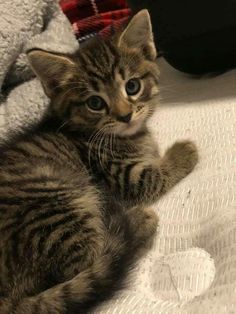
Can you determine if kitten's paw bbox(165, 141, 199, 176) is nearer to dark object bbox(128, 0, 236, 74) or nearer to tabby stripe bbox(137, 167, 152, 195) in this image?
tabby stripe bbox(137, 167, 152, 195)

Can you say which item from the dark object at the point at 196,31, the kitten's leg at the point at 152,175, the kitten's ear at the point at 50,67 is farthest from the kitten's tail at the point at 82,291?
the dark object at the point at 196,31

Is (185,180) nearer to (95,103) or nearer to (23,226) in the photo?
(95,103)

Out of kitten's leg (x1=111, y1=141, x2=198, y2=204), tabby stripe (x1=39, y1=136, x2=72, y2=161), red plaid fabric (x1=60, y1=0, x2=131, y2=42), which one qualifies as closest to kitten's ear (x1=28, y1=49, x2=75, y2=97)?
tabby stripe (x1=39, y1=136, x2=72, y2=161)

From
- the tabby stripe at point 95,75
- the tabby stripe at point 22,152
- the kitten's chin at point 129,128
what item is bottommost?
the kitten's chin at point 129,128

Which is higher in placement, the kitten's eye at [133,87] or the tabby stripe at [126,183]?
the kitten's eye at [133,87]

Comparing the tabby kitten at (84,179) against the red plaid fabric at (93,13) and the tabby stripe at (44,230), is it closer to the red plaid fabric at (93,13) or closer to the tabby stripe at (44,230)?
the tabby stripe at (44,230)

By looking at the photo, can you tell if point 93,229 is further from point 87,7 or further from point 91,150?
point 87,7
